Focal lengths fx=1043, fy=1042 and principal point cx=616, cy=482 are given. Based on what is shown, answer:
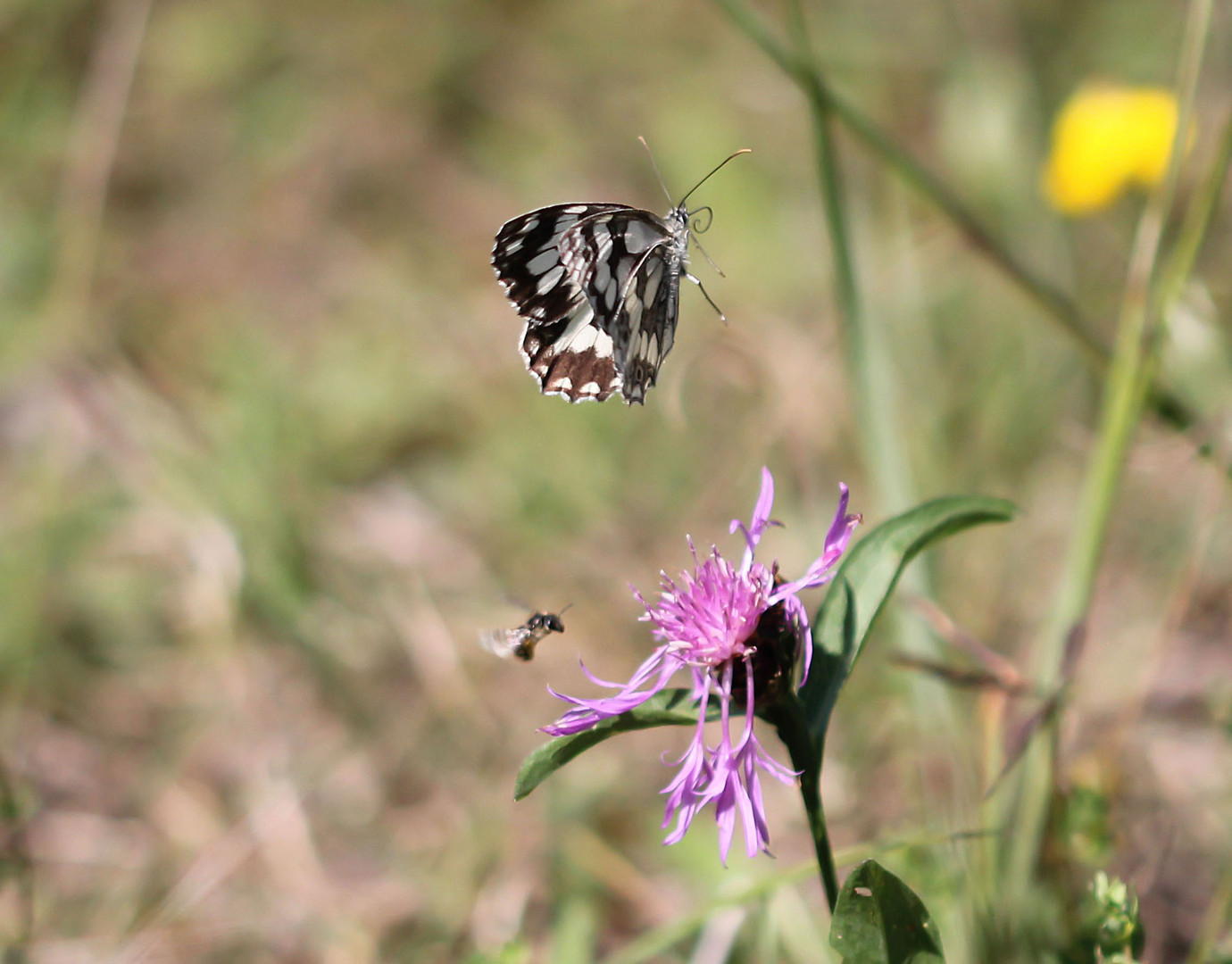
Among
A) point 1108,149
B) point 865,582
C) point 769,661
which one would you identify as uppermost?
point 1108,149

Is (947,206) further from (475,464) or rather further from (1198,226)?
(475,464)

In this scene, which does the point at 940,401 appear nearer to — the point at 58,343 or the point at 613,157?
the point at 613,157

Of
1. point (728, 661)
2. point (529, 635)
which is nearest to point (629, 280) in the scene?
point (529, 635)

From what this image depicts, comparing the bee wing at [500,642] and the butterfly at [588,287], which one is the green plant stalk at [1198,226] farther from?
the bee wing at [500,642]

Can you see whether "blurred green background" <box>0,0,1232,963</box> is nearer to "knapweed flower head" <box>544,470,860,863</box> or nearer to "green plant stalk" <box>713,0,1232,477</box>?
"green plant stalk" <box>713,0,1232,477</box>

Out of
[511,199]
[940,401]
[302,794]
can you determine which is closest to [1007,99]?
[940,401]

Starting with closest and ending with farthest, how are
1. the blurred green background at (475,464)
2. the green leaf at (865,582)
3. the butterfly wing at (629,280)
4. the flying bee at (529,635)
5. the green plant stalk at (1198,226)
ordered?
the green leaf at (865,582) → the flying bee at (529,635) → the butterfly wing at (629,280) → the green plant stalk at (1198,226) → the blurred green background at (475,464)

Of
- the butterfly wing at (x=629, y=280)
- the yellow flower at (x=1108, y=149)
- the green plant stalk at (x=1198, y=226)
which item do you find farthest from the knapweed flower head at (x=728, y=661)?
the yellow flower at (x=1108, y=149)
